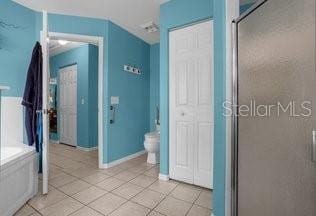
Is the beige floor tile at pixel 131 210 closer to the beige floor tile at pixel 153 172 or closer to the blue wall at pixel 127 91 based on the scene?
the beige floor tile at pixel 153 172

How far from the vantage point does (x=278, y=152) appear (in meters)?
0.96

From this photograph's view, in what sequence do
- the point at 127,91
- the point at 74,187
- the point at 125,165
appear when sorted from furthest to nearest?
the point at 127,91 → the point at 125,165 → the point at 74,187

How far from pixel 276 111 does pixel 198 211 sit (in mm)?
1244

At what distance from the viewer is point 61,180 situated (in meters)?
2.33

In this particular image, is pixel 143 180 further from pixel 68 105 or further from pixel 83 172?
pixel 68 105

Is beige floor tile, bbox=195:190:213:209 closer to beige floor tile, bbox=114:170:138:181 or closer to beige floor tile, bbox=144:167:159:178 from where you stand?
beige floor tile, bbox=144:167:159:178

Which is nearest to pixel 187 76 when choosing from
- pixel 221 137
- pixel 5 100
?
pixel 221 137

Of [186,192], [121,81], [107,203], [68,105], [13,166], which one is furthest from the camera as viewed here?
[68,105]

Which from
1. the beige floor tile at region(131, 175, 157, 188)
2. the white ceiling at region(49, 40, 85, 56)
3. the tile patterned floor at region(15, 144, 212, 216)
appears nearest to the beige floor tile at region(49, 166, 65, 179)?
the tile patterned floor at region(15, 144, 212, 216)

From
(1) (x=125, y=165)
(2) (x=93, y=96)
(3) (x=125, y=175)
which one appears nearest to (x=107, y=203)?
(3) (x=125, y=175)

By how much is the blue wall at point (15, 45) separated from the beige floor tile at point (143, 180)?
1.95 m

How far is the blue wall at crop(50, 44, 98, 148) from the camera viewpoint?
12.7 feet

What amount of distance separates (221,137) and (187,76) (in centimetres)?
111

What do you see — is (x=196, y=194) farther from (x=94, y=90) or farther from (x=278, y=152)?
(x=94, y=90)
